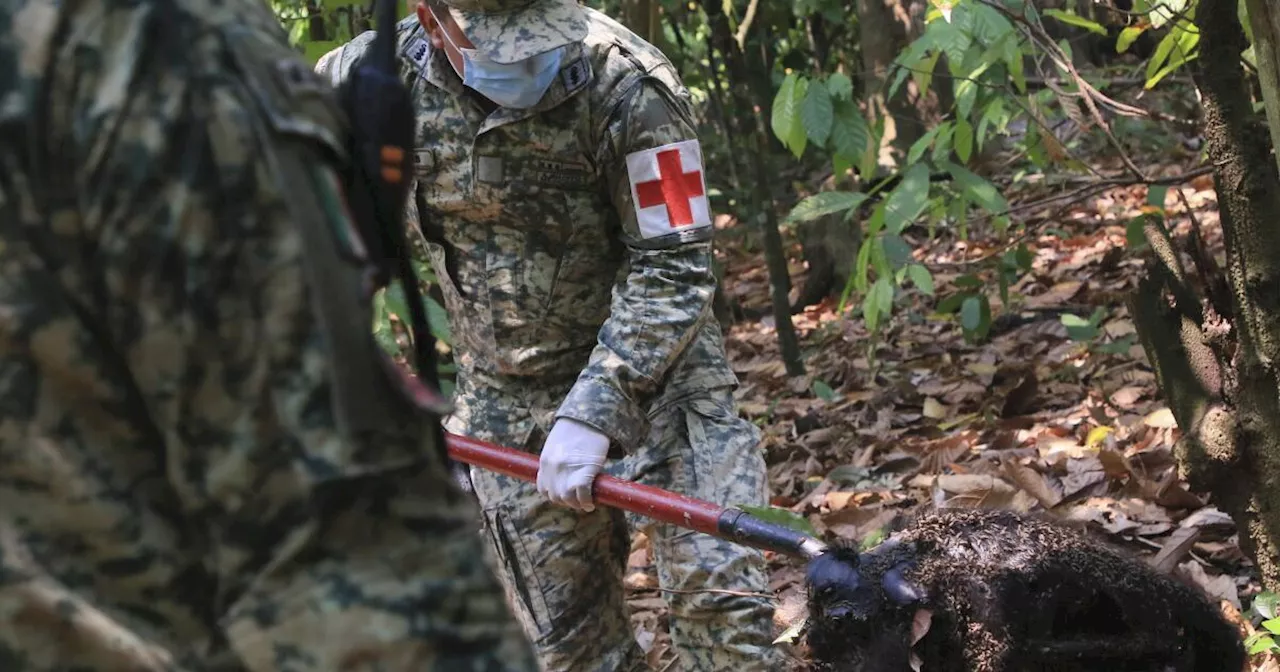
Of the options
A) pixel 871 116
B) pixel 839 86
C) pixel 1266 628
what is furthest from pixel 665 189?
pixel 871 116

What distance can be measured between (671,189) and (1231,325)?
1373 millimetres

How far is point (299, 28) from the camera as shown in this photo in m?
4.57

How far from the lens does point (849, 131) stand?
3.86 m

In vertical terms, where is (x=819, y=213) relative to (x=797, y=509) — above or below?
above

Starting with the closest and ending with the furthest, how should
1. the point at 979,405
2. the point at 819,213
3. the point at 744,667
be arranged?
the point at 744,667 < the point at 819,213 < the point at 979,405

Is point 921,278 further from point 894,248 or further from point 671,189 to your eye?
point 671,189

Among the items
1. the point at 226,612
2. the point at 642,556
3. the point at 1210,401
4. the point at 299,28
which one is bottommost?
the point at 642,556

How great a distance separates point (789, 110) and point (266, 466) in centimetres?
274

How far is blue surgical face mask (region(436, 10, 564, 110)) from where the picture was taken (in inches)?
107

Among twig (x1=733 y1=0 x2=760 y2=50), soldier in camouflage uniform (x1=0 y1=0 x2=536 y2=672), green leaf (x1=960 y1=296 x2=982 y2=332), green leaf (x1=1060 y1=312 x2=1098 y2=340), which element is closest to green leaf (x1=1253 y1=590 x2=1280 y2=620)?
green leaf (x1=960 y1=296 x2=982 y2=332)

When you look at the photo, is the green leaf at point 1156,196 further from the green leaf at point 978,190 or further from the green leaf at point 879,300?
the green leaf at point 879,300

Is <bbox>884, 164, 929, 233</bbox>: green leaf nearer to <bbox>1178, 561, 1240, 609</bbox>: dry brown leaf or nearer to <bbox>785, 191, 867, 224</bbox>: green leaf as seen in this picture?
<bbox>785, 191, 867, 224</bbox>: green leaf

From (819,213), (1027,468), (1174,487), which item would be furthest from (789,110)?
(1174,487)

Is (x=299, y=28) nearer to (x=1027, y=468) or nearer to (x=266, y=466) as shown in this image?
(x=1027, y=468)
